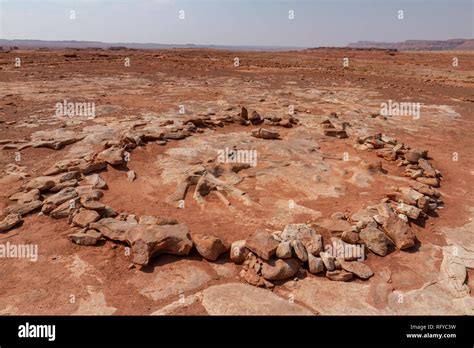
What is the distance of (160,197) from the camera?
22.3 feet

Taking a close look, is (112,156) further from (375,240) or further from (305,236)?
(375,240)

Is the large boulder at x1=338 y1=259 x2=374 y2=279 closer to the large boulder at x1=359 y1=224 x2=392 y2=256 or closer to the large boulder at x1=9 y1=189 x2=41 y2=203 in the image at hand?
the large boulder at x1=359 y1=224 x2=392 y2=256

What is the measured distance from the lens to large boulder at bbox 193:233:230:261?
4.93 metres

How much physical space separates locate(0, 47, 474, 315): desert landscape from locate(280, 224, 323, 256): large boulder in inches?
1.2

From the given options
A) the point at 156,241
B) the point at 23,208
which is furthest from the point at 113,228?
the point at 23,208

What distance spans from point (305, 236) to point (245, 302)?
1582 mm

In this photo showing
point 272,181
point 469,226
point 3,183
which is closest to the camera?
point 469,226

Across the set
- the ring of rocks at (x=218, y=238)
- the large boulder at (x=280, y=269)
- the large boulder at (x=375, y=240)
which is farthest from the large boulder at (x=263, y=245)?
the large boulder at (x=375, y=240)

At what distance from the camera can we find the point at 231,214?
6277 millimetres

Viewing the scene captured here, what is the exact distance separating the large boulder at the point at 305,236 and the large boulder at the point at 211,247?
2.99 feet

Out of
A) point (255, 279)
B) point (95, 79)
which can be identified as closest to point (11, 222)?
point (255, 279)
